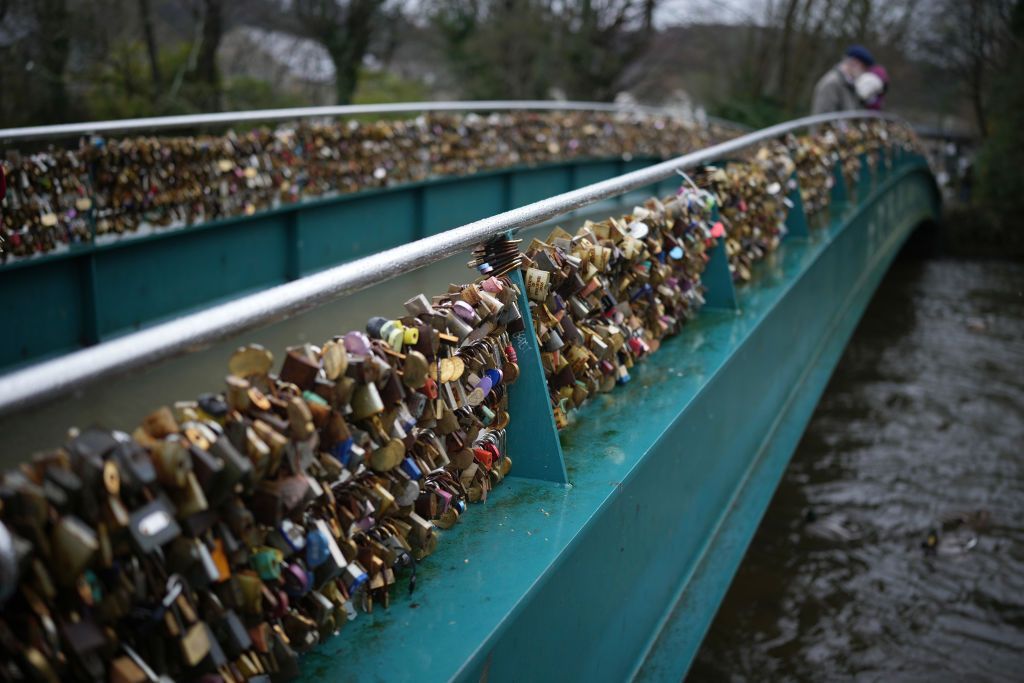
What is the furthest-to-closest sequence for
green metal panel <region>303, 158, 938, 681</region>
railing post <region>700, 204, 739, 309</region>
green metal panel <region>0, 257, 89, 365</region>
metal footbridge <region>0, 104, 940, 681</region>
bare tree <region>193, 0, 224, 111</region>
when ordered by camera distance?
bare tree <region>193, 0, 224, 111</region> < green metal panel <region>0, 257, 89, 365</region> < railing post <region>700, 204, 739, 309</region> < green metal panel <region>303, 158, 938, 681</region> < metal footbridge <region>0, 104, 940, 681</region>

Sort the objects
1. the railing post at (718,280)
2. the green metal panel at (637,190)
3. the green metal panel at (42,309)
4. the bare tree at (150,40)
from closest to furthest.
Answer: the railing post at (718,280)
the green metal panel at (42,309)
the green metal panel at (637,190)
the bare tree at (150,40)

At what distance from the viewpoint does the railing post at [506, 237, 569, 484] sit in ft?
9.27

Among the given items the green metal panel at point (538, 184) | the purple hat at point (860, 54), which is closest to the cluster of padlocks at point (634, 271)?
the green metal panel at point (538, 184)

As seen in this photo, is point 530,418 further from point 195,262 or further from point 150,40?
point 150,40

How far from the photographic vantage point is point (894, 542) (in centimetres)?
713

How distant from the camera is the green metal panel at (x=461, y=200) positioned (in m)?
9.28

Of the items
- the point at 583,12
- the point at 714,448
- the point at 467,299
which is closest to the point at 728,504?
the point at 714,448

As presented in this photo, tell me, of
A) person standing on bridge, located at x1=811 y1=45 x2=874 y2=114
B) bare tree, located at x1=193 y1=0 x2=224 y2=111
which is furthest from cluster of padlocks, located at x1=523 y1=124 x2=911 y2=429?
bare tree, located at x1=193 y1=0 x2=224 y2=111

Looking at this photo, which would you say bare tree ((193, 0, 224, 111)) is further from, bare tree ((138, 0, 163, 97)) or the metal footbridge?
the metal footbridge

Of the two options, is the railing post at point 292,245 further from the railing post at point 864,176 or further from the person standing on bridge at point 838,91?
the person standing on bridge at point 838,91

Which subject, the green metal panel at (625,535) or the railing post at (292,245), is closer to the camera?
the green metal panel at (625,535)

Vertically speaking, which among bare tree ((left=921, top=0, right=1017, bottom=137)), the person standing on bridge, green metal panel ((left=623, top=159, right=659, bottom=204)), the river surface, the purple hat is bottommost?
the river surface

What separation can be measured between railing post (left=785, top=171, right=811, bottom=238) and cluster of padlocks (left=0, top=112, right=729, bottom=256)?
3673 millimetres

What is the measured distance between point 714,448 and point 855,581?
10.0ft
